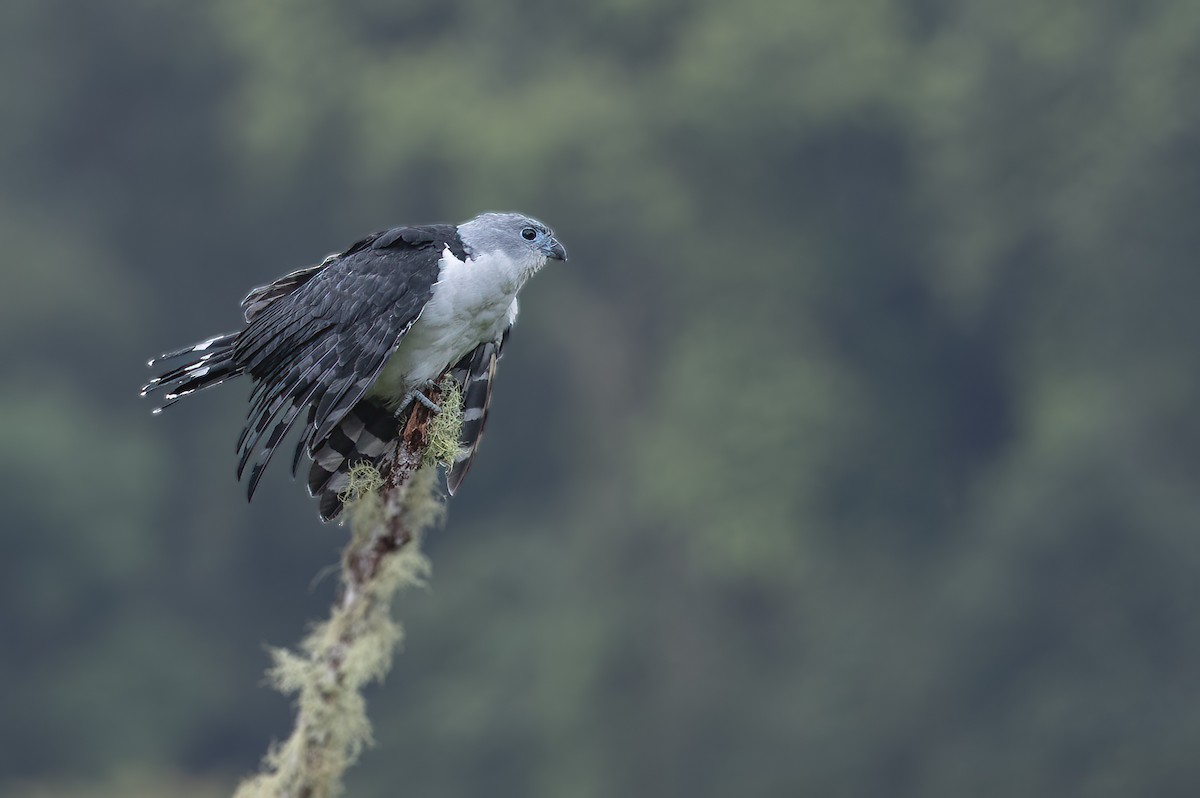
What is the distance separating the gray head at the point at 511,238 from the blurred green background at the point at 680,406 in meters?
25.2

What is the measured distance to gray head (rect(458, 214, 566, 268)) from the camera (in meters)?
8.49

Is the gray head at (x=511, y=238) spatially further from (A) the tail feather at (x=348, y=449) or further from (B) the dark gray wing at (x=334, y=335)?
(A) the tail feather at (x=348, y=449)

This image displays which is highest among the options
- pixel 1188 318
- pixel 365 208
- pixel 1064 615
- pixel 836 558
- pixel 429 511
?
pixel 365 208

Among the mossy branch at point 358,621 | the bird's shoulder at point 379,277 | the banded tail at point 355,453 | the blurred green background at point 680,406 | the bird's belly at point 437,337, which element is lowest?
the mossy branch at point 358,621

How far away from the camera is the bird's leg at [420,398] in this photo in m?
8.20

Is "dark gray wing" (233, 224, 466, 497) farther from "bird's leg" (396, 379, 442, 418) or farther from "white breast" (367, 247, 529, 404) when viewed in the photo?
"bird's leg" (396, 379, 442, 418)

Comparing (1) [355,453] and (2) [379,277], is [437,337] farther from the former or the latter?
(1) [355,453]

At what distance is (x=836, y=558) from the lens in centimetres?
3694

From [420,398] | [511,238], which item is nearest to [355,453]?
[420,398]

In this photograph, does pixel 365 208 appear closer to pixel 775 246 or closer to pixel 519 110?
pixel 519 110

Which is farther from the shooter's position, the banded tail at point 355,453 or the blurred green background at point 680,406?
the blurred green background at point 680,406

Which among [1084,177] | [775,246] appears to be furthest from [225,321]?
[1084,177]

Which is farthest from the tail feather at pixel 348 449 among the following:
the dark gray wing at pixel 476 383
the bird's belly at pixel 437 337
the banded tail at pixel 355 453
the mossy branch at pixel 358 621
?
the dark gray wing at pixel 476 383

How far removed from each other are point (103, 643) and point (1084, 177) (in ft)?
71.0
